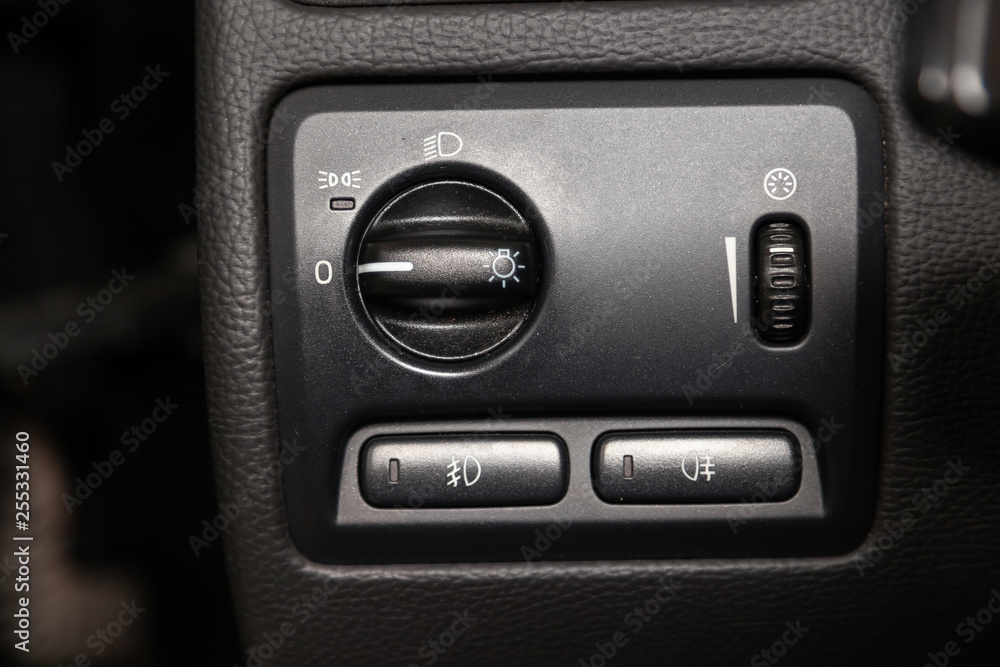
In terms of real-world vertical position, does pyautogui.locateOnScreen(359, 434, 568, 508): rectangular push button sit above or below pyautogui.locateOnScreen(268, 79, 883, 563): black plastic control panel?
below

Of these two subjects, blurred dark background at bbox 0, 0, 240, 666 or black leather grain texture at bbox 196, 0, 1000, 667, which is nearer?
black leather grain texture at bbox 196, 0, 1000, 667

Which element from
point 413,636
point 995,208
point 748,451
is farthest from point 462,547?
point 995,208

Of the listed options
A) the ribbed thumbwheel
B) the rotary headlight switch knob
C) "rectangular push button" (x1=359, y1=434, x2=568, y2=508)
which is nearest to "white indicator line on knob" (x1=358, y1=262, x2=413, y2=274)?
the rotary headlight switch knob

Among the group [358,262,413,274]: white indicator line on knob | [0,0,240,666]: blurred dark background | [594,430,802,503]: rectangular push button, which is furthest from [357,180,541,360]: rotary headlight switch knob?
[0,0,240,666]: blurred dark background

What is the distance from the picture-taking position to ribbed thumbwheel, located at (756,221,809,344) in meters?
0.58

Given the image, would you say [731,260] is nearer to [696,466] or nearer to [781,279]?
[781,279]

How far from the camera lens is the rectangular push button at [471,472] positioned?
599 millimetres

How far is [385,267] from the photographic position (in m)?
0.58

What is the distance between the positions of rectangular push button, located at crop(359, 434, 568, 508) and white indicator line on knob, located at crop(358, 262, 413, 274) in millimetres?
121

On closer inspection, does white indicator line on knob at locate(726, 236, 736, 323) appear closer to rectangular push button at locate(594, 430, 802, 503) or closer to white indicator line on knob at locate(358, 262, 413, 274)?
rectangular push button at locate(594, 430, 802, 503)

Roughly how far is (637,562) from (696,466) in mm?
82

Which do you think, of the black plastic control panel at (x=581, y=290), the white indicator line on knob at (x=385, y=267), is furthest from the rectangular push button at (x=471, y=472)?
the white indicator line on knob at (x=385, y=267)

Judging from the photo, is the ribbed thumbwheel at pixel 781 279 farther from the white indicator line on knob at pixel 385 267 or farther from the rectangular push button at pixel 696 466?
the white indicator line on knob at pixel 385 267

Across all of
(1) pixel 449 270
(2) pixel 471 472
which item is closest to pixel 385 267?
(1) pixel 449 270
